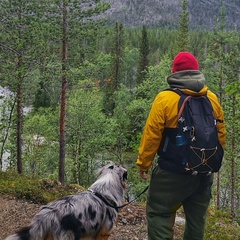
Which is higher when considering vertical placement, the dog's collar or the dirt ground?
the dog's collar

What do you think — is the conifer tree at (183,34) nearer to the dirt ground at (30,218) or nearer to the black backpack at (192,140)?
the dirt ground at (30,218)

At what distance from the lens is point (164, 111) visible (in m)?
3.74

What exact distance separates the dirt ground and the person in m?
2.19

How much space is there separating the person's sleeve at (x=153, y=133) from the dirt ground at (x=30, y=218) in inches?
106

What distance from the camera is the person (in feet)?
12.4

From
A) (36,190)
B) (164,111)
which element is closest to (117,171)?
(164,111)

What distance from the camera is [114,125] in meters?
28.8

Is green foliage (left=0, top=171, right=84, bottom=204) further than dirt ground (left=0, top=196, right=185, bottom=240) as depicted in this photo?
Yes

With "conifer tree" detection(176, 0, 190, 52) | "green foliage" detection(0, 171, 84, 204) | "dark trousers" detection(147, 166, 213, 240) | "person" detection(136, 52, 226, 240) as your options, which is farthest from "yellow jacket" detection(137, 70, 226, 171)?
"conifer tree" detection(176, 0, 190, 52)

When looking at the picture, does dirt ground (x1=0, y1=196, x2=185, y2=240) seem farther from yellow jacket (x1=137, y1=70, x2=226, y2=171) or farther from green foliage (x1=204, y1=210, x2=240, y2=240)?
yellow jacket (x1=137, y1=70, x2=226, y2=171)

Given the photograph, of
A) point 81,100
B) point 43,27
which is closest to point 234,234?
point 43,27

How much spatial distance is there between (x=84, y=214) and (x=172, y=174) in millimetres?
1261

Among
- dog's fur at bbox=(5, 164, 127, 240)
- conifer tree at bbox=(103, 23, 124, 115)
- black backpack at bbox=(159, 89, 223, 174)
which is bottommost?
dog's fur at bbox=(5, 164, 127, 240)

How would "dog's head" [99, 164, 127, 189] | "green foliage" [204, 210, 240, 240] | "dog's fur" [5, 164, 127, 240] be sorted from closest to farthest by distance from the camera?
"dog's fur" [5, 164, 127, 240] < "dog's head" [99, 164, 127, 189] < "green foliage" [204, 210, 240, 240]
